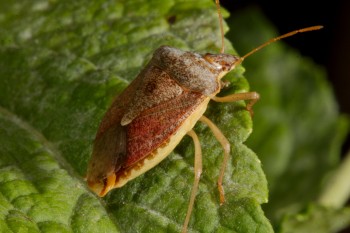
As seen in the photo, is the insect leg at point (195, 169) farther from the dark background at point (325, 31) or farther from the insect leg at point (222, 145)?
the dark background at point (325, 31)

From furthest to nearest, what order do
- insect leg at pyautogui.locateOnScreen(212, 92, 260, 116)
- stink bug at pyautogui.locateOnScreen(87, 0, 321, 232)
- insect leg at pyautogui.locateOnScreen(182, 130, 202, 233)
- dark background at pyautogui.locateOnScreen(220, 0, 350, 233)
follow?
Answer: dark background at pyautogui.locateOnScreen(220, 0, 350, 233) < insect leg at pyautogui.locateOnScreen(212, 92, 260, 116) < stink bug at pyautogui.locateOnScreen(87, 0, 321, 232) < insect leg at pyautogui.locateOnScreen(182, 130, 202, 233)

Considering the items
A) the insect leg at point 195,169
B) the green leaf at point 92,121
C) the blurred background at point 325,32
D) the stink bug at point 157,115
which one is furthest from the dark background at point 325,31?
the insect leg at point 195,169

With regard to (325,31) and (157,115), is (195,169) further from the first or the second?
(325,31)

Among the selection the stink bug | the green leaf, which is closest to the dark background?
the green leaf

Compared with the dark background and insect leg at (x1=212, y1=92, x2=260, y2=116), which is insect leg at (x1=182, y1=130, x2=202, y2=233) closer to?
insect leg at (x1=212, y1=92, x2=260, y2=116)

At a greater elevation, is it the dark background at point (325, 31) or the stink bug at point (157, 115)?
the stink bug at point (157, 115)

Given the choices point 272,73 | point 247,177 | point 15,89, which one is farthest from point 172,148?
point 272,73
